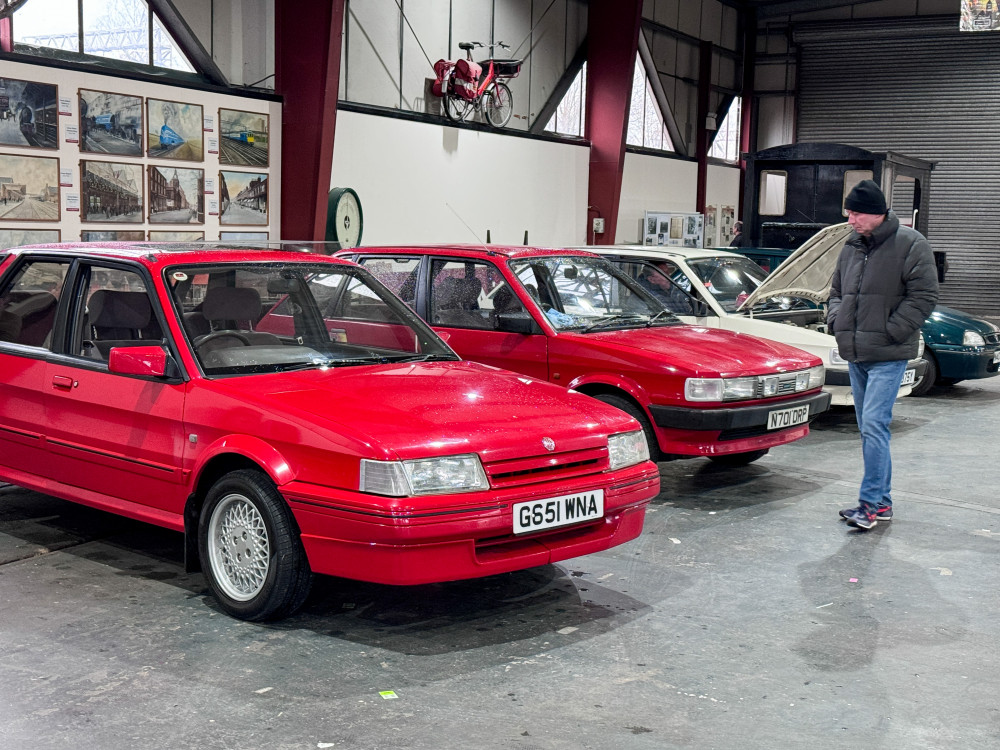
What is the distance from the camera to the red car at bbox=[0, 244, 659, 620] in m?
3.70

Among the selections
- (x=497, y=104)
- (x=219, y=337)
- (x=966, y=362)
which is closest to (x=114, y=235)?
(x=219, y=337)

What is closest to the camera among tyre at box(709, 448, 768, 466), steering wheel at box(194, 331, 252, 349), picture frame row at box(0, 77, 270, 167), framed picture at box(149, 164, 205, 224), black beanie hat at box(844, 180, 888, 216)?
steering wheel at box(194, 331, 252, 349)

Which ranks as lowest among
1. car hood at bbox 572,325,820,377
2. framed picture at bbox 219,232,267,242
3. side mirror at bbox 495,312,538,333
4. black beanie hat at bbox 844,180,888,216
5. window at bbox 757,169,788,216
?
car hood at bbox 572,325,820,377

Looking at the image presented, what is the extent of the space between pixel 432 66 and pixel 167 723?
13.8 metres

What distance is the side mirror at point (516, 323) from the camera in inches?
256

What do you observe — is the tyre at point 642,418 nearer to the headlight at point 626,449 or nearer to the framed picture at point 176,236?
the headlight at point 626,449

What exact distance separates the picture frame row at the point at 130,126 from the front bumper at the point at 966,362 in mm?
7725

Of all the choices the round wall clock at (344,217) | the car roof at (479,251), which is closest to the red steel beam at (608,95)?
the round wall clock at (344,217)

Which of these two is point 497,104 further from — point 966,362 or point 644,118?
point 966,362

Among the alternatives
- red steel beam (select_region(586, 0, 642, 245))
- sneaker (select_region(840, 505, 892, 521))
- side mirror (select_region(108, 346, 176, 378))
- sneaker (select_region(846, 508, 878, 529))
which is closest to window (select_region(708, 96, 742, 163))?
red steel beam (select_region(586, 0, 642, 245))

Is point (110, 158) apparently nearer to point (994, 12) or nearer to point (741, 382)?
point (741, 382)

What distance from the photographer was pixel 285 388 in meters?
4.12

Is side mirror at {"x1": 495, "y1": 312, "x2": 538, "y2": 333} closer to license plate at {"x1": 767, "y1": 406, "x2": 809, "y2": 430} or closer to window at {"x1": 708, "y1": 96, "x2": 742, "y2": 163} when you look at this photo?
license plate at {"x1": 767, "y1": 406, "x2": 809, "y2": 430}

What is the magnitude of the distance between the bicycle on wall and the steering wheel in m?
11.7
